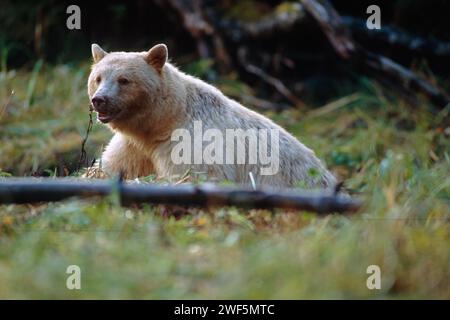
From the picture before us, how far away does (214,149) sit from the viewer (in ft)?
22.1

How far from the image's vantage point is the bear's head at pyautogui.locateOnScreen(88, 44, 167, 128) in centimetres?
658

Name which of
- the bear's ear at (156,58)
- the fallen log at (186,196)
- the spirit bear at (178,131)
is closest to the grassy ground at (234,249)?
the fallen log at (186,196)

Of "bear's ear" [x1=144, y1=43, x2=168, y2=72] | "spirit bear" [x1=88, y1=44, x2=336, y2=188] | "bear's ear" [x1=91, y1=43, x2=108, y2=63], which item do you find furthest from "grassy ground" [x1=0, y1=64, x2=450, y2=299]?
"bear's ear" [x1=91, y1=43, x2=108, y2=63]

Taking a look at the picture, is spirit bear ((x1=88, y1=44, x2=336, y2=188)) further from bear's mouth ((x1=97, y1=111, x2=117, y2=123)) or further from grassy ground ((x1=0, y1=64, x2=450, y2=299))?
grassy ground ((x1=0, y1=64, x2=450, y2=299))

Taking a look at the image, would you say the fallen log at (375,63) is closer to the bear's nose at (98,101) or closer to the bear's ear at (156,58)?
the bear's ear at (156,58)

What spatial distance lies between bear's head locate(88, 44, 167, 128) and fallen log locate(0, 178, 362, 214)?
6.38 feet

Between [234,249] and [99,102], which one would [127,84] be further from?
[234,249]

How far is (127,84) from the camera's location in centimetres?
668

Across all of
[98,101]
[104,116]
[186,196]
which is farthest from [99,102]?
[186,196]

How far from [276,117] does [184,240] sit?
6669 millimetres

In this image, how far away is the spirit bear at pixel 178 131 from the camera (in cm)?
665

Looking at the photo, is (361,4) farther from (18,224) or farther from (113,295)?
(113,295)

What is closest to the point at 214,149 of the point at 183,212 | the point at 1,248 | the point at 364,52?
the point at 183,212

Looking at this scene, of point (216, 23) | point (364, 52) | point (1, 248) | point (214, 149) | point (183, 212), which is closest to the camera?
point (1, 248)
